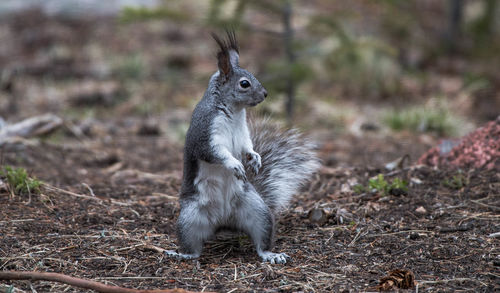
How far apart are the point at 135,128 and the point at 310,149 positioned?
4213 mm

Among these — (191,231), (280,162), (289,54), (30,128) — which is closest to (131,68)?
(289,54)

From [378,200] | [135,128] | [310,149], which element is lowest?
[135,128]

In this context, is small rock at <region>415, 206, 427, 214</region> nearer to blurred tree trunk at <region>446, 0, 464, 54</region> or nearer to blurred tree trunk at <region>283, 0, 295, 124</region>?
blurred tree trunk at <region>283, 0, 295, 124</region>

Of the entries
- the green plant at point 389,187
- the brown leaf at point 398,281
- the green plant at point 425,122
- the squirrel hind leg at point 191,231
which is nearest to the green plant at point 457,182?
the green plant at point 389,187

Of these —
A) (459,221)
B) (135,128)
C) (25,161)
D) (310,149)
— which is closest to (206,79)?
(135,128)

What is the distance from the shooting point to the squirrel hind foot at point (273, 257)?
3168mm

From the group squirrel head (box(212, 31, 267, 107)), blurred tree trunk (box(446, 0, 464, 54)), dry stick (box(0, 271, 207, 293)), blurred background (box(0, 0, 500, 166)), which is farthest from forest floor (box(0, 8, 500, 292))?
blurred tree trunk (box(446, 0, 464, 54))

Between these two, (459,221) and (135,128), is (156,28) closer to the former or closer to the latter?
(135,128)

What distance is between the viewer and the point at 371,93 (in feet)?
32.9

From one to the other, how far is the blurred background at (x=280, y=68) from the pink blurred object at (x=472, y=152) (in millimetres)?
1048

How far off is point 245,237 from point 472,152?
2.15 meters

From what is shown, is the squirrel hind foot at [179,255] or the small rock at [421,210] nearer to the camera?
the squirrel hind foot at [179,255]

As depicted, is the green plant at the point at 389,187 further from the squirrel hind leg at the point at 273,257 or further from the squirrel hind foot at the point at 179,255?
the squirrel hind foot at the point at 179,255

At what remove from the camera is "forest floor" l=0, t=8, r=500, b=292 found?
9.65ft
